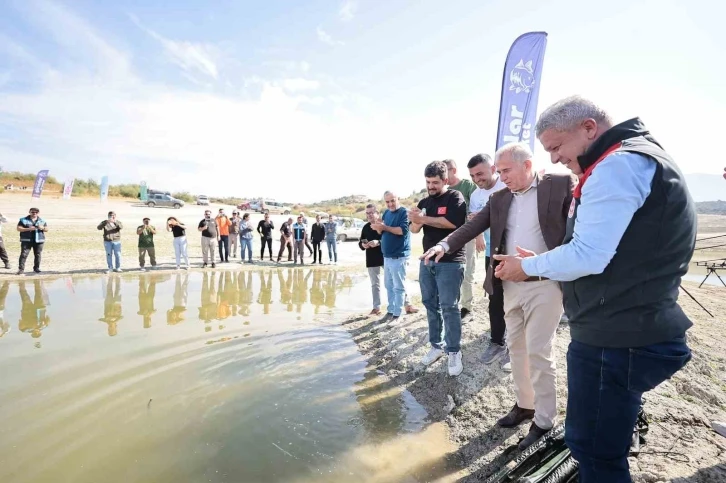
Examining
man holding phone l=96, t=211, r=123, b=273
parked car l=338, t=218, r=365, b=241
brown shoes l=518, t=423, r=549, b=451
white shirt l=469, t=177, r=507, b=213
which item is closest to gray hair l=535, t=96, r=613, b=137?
brown shoes l=518, t=423, r=549, b=451

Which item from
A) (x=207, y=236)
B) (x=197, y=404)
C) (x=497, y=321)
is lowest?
(x=197, y=404)

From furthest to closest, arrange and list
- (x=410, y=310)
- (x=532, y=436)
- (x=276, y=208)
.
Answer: (x=276, y=208)
(x=410, y=310)
(x=532, y=436)

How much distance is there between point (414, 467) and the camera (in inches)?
105

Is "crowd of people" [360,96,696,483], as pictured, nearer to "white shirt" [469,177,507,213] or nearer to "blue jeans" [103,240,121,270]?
"white shirt" [469,177,507,213]

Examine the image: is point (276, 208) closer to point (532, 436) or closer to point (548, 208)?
point (548, 208)

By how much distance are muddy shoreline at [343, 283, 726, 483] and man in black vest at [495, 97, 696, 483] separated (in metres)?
1.10

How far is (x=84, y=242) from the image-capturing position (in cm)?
1642

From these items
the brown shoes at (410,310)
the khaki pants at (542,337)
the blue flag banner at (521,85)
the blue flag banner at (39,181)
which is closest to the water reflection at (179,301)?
the brown shoes at (410,310)

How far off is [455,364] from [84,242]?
18090mm

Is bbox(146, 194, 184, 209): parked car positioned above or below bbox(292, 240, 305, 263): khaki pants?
above

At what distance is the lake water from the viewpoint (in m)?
2.66

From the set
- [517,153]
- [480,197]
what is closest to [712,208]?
[480,197]

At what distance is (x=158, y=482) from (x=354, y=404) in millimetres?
1667

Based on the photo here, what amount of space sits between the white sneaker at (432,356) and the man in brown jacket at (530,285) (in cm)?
128
